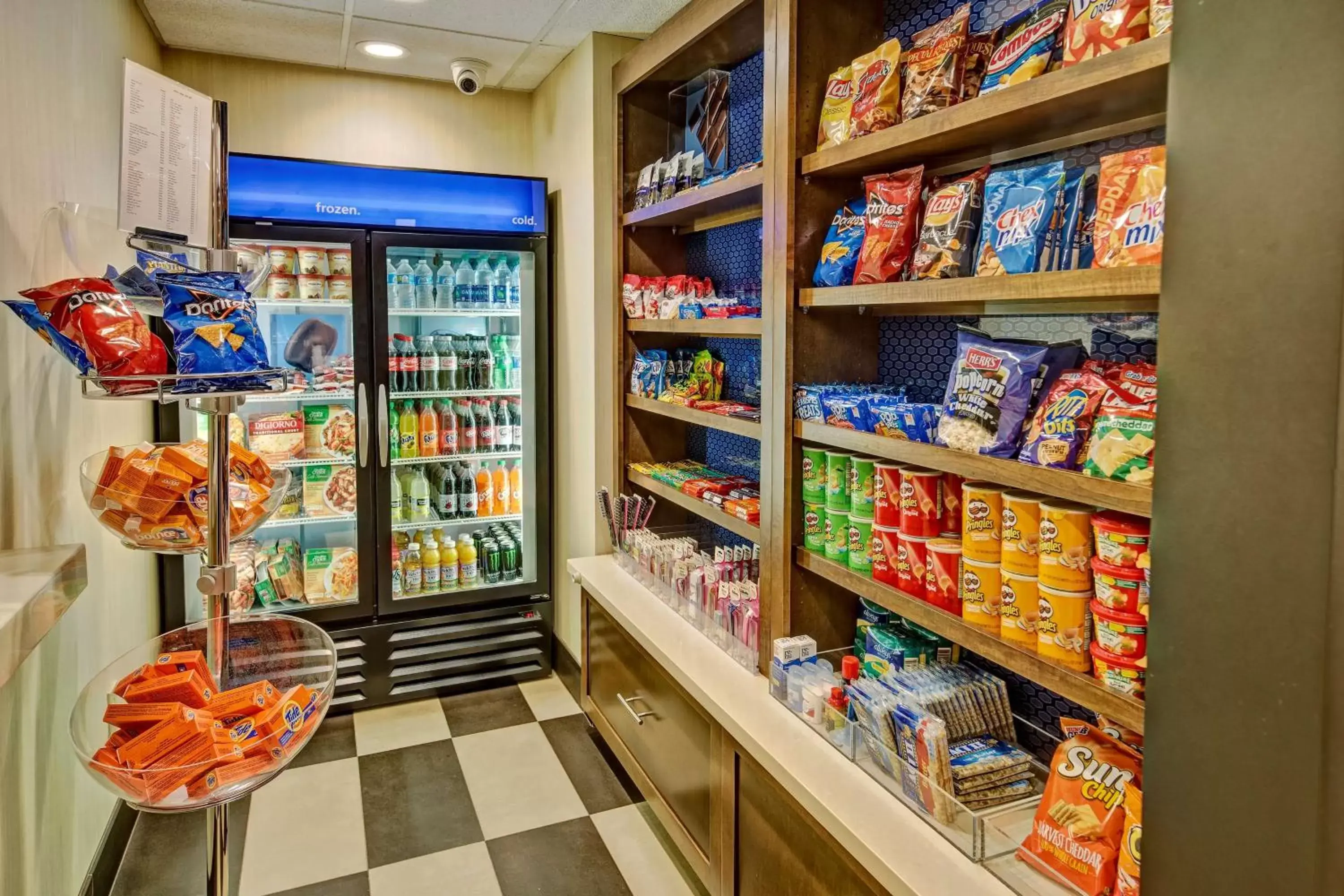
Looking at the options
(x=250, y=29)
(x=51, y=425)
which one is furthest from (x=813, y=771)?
(x=250, y=29)

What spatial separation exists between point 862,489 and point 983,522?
39 cm

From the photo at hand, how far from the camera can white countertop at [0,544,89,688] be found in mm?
1292

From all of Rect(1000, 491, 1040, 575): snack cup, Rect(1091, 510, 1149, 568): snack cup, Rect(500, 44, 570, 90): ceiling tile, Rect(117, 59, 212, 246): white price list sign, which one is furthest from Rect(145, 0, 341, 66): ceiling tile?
Rect(1091, 510, 1149, 568): snack cup

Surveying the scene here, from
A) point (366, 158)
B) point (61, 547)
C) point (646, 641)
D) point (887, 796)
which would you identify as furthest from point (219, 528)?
point (366, 158)

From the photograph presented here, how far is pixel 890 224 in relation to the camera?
6.23 feet

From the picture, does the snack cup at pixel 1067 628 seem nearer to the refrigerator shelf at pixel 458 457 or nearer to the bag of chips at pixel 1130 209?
the bag of chips at pixel 1130 209

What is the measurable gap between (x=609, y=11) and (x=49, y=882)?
310 cm

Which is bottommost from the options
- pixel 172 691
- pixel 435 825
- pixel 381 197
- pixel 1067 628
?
pixel 435 825

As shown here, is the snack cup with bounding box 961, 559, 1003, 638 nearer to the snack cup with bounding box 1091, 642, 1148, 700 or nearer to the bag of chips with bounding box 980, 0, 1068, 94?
the snack cup with bounding box 1091, 642, 1148, 700

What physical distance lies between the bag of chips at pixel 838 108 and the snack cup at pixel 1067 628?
1.17 metres

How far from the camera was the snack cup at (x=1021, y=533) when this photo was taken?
5.13 feet

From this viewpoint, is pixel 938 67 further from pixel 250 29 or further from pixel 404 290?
pixel 250 29

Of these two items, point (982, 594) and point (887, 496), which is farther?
point (887, 496)

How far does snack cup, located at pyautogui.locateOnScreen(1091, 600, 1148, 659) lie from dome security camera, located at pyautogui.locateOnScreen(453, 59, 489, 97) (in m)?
3.32
